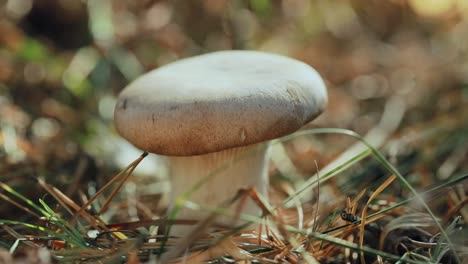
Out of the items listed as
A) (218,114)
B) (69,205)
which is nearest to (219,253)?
(218,114)

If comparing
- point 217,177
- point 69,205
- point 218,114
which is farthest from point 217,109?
point 69,205

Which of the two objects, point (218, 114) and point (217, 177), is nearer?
point (218, 114)

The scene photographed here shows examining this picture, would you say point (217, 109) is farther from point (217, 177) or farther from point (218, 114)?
point (217, 177)

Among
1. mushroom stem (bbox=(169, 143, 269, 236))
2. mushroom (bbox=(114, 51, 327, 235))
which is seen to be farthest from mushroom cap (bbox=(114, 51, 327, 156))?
mushroom stem (bbox=(169, 143, 269, 236))

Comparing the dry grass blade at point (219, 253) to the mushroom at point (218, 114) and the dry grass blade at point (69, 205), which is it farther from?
the dry grass blade at point (69, 205)

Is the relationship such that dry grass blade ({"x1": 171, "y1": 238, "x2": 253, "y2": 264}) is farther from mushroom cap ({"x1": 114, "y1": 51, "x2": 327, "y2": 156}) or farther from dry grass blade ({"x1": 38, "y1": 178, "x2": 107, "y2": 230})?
dry grass blade ({"x1": 38, "y1": 178, "x2": 107, "y2": 230})

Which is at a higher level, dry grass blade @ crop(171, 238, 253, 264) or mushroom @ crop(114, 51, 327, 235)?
mushroom @ crop(114, 51, 327, 235)

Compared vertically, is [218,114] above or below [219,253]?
above
